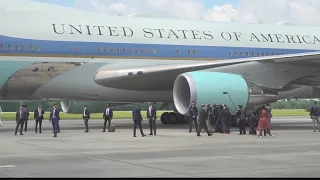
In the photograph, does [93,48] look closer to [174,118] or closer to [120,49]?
[120,49]

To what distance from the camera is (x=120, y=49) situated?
20.8m

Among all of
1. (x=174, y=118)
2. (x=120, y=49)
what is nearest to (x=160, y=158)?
(x=120, y=49)

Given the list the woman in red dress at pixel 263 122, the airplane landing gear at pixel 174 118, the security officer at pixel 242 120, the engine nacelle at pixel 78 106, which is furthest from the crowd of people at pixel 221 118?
the engine nacelle at pixel 78 106

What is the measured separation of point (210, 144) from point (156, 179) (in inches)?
244

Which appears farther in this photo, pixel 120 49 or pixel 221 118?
pixel 120 49

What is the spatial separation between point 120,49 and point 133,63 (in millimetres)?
709

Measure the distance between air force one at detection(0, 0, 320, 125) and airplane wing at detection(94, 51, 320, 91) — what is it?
3cm

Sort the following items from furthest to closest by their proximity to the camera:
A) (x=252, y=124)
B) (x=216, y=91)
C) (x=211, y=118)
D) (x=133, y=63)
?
(x=133, y=63)
(x=216, y=91)
(x=211, y=118)
(x=252, y=124)

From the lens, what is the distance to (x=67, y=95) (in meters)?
20.7

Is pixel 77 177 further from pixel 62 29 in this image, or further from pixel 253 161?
pixel 62 29

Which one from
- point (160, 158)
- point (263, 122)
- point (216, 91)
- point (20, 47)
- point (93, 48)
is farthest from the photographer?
point (93, 48)

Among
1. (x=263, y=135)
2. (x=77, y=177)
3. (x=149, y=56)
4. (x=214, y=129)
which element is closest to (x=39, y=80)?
(x=149, y=56)

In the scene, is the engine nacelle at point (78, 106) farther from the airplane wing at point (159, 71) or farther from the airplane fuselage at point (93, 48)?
the airplane wing at point (159, 71)

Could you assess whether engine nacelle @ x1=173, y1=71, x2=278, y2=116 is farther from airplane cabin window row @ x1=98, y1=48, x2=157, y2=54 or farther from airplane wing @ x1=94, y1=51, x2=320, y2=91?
airplane cabin window row @ x1=98, y1=48, x2=157, y2=54
